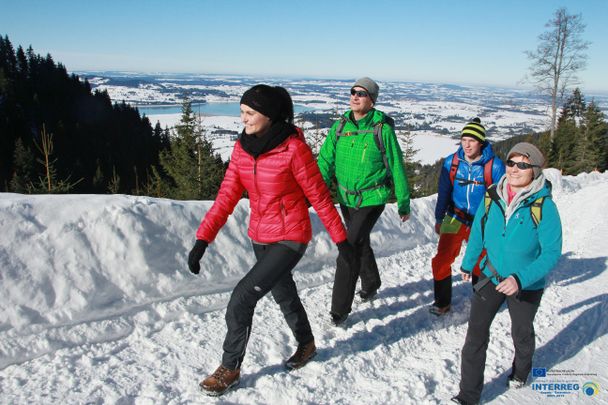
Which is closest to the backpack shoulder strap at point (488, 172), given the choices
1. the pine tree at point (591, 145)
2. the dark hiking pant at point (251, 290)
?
the dark hiking pant at point (251, 290)

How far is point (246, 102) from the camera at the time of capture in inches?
98.4

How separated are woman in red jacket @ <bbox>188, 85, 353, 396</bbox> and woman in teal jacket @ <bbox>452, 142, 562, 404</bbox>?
0.94m

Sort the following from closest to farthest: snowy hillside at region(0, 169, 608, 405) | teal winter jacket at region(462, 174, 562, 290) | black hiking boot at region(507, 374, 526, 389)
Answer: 1. teal winter jacket at region(462, 174, 562, 290)
2. snowy hillside at region(0, 169, 608, 405)
3. black hiking boot at region(507, 374, 526, 389)

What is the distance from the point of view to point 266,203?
274cm

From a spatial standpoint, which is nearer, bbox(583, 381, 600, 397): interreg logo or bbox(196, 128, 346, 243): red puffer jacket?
bbox(196, 128, 346, 243): red puffer jacket

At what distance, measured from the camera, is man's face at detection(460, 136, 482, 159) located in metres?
3.63

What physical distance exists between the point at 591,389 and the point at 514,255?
136 cm

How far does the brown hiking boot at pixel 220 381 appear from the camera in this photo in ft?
8.86

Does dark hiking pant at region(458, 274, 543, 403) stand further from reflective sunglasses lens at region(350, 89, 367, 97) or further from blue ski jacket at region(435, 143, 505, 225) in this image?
reflective sunglasses lens at region(350, 89, 367, 97)

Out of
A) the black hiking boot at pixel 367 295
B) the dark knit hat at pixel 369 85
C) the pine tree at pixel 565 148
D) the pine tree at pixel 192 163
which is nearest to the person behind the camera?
the dark knit hat at pixel 369 85

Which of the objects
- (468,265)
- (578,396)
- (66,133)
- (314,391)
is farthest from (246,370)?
(66,133)

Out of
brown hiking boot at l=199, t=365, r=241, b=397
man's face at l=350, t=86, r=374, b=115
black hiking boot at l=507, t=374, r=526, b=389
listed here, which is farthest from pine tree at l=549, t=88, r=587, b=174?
brown hiking boot at l=199, t=365, r=241, b=397

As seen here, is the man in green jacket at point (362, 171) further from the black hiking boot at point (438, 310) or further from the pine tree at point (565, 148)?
the pine tree at point (565, 148)

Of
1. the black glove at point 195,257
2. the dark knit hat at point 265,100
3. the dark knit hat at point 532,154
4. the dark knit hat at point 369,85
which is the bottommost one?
the black glove at point 195,257
